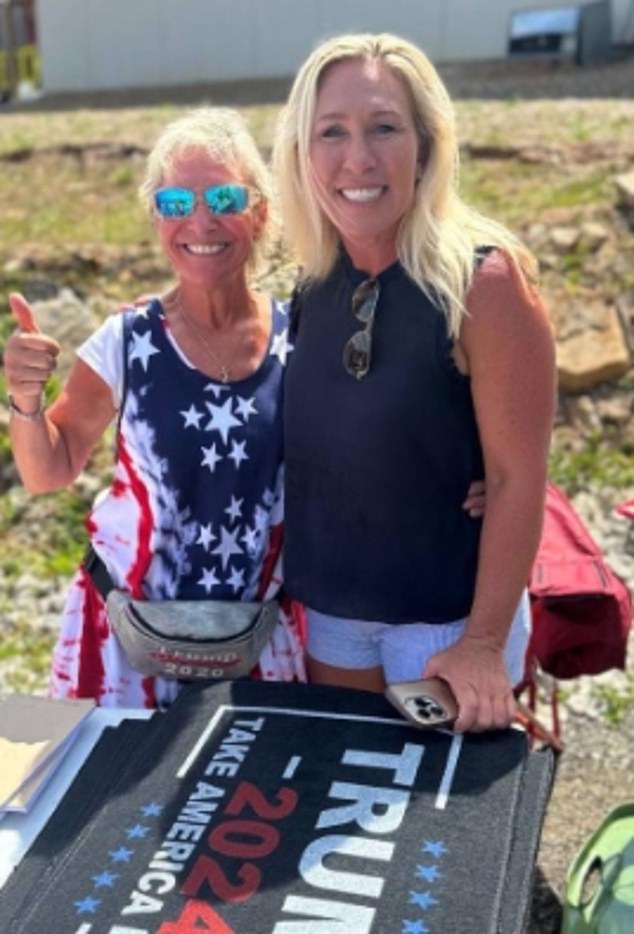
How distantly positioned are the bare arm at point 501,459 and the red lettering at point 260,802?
302 mm

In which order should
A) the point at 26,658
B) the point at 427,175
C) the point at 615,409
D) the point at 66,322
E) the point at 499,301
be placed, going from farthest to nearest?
the point at 66,322 → the point at 615,409 → the point at 26,658 → the point at 427,175 → the point at 499,301

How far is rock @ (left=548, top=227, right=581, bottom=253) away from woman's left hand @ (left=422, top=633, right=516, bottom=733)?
4697mm

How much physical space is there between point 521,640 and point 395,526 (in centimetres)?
36

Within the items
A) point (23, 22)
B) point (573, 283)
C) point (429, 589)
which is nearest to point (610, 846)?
point (429, 589)

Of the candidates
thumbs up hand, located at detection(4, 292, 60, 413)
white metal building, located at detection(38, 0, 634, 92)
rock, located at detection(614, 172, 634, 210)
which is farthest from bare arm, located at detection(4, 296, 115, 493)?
white metal building, located at detection(38, 0, 634, 92)

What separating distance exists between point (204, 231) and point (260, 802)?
1061 millimetres

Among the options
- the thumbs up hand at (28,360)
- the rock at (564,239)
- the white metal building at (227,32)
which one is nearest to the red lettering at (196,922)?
the thumbs up hand at (28,360)

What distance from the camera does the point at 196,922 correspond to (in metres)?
1.60

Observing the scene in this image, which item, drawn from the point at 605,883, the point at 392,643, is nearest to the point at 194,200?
the point at 392,643

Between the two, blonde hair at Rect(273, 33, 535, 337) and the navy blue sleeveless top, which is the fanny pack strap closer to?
the navy blue sleeveless top

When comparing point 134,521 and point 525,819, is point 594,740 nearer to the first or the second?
point 134,521

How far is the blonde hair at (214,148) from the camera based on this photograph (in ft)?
7.80

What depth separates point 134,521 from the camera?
2.45m

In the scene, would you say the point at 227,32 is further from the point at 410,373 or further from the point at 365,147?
the point at 410,373
